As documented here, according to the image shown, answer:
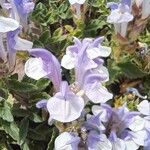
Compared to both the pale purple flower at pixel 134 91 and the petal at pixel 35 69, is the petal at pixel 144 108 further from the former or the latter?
the petal at pixel 35 69

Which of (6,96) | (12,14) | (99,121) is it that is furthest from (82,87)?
(12,14)

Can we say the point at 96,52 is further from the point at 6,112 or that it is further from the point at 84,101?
the point at 6,112

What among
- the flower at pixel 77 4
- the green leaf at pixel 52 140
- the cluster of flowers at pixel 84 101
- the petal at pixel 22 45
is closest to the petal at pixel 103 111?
the cluster of flowers at pixel 84 101

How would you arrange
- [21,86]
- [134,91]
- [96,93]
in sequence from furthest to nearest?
[134,91] → [21,86] → [96,93]

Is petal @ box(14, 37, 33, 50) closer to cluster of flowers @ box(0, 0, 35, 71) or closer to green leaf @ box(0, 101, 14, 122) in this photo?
cluster of flowers @ box(0, 0, 35, 71)

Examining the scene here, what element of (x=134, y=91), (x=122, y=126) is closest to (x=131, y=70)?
(x=134, y=91)

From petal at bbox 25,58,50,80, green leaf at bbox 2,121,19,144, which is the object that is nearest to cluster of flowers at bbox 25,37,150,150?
petal at bbox 25,58,50,80
